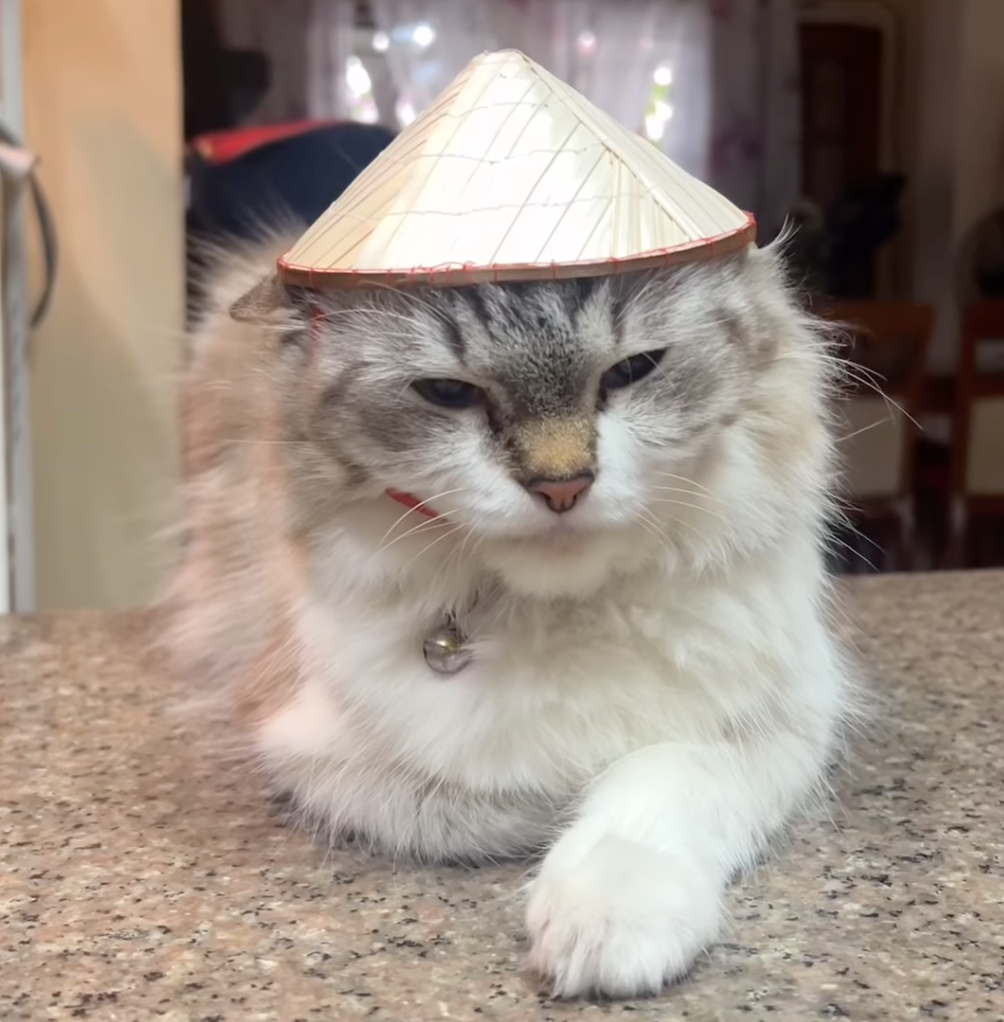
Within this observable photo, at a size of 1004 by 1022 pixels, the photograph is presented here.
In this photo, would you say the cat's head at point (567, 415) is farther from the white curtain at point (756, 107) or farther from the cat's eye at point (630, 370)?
the white curtain at point (756, 107)

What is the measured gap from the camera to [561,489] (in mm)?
682

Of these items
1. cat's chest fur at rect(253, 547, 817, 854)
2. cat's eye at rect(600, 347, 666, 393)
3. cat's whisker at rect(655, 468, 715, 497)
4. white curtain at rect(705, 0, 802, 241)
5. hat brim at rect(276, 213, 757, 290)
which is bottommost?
cat's chest fur at rect(253, 547, 817, 854)

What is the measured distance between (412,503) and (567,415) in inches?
5.3

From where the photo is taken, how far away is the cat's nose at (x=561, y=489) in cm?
68

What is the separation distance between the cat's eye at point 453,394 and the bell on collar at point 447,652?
174 mm

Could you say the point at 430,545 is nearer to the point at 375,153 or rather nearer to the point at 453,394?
the point at 453,394

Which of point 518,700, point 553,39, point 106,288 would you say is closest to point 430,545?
point 518,700

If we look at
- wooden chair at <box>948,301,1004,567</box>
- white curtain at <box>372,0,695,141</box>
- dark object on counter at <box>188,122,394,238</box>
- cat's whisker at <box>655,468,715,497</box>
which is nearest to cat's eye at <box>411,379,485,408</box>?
cat's whisker at <box>655,468,715,497</box>

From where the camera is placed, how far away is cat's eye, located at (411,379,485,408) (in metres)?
0.73

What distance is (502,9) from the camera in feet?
8.09

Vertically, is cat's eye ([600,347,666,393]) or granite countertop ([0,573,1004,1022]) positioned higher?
cat's eye ([600,347,666,393])

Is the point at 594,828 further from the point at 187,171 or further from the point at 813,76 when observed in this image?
the point at 813,76

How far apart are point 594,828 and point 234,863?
0.25 meters

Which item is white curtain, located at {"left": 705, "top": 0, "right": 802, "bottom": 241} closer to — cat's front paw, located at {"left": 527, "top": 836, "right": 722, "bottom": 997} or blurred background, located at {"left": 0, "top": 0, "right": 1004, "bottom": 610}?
blurred background, located at {"left": 0, "top": 0, "right": 1004, "bottom": 610}
